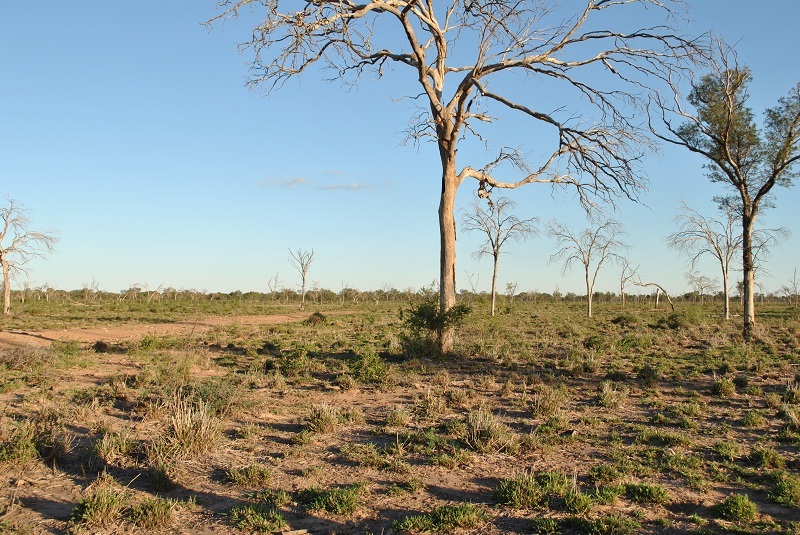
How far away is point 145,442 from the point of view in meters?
7.33

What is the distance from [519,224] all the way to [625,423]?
26963 millimetres

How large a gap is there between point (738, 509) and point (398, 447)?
3.70 m

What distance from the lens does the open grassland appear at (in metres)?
5.23

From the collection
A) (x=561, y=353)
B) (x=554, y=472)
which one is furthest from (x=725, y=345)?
(x=554, y=472)

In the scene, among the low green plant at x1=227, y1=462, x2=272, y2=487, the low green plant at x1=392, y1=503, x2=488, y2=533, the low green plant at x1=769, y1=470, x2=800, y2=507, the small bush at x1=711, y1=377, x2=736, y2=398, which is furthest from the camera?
the small bush at x1=711, y1=377, x2=736, y2=398

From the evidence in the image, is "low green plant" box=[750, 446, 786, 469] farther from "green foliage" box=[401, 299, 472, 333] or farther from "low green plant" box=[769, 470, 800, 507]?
"green foliage" box=[401, 299, 472, 333]

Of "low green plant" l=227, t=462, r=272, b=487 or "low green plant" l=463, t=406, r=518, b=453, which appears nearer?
"low green plant" l=227, t=462, r=272, b=487

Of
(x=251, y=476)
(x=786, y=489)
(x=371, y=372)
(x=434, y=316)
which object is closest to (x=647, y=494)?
(x=786, y=489)

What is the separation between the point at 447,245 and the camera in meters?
14.4

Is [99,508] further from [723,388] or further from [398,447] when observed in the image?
[723,388]

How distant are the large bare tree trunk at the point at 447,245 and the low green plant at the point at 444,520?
30.1 ft

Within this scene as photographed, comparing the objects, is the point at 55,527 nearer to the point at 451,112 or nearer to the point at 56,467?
the point at 56,467

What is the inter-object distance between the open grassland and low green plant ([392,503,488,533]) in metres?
0.02

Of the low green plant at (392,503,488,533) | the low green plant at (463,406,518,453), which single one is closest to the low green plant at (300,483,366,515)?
the low green plant at (392,503,488,533)
